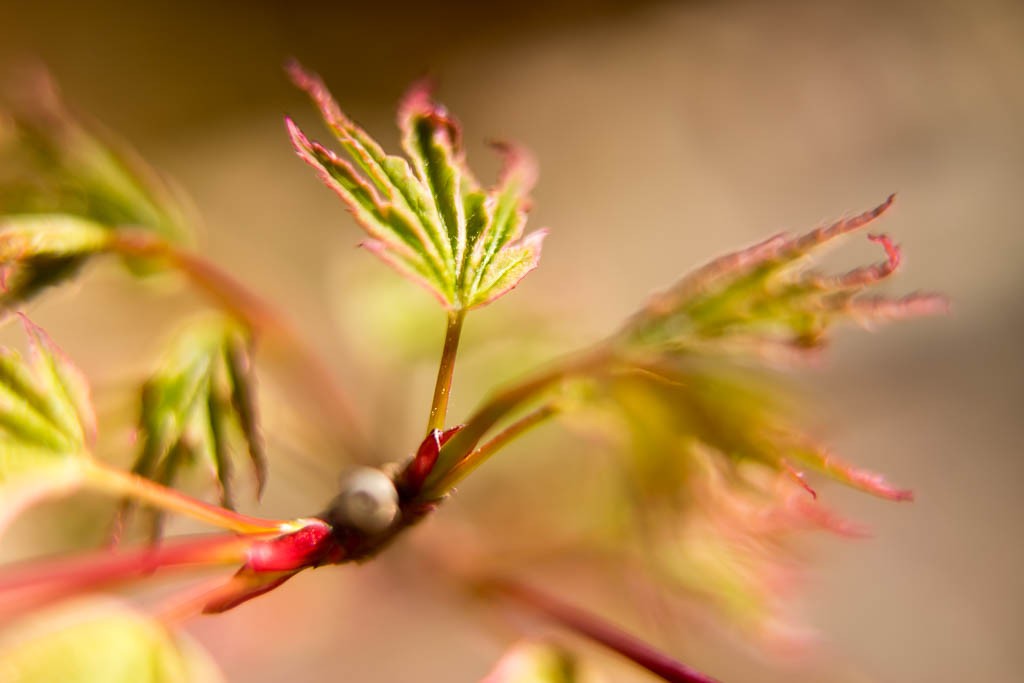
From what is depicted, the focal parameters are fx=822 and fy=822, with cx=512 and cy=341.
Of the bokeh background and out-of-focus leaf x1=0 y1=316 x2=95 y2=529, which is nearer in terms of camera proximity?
out-of-focus leaf x1=0 y1=316 x2=95 y2=529

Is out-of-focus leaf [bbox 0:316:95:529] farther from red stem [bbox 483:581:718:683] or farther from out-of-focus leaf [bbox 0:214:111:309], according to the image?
red stem [bbox 483:581:718:683]

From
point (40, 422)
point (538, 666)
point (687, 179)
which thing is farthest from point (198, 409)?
point (687, 179)

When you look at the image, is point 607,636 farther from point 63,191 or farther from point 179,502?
point 63,191

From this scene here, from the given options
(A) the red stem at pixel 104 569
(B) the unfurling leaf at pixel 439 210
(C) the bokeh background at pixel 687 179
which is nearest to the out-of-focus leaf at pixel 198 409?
(A) the red stem at pixel 104 569

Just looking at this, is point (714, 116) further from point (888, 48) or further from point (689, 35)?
point (888, 48)

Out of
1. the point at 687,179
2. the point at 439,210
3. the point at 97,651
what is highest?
the point at 687,179

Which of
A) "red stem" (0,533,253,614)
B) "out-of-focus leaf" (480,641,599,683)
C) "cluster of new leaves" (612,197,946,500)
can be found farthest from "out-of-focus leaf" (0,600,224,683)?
"cluster of new leaves" (612,197,946,500)

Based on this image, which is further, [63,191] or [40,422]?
[63,191]
